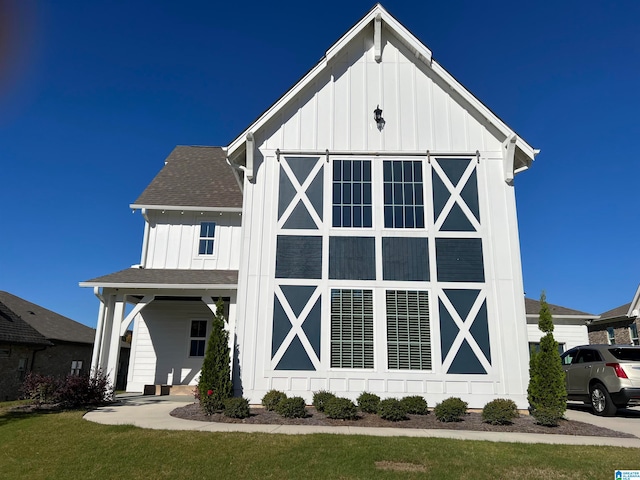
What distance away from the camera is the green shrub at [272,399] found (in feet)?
34.7

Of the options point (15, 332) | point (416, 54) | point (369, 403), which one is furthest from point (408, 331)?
point (15, 332)

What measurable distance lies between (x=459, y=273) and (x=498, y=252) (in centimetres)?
130

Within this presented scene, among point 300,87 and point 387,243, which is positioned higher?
point 300,87

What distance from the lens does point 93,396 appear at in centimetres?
1157

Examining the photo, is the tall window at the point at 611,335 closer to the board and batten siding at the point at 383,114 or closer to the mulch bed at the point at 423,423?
the mulch bed at the point at 423,423

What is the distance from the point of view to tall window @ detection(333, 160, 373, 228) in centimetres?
1228

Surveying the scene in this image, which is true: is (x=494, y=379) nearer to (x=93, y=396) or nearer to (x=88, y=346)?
(x=93, y=396)

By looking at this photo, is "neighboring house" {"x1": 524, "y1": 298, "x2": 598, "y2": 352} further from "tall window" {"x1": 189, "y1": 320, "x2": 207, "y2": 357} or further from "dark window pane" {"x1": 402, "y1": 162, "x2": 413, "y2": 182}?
"tall window" {"x1": 189, "y1": 320, "x2": 207, "y2": 357}

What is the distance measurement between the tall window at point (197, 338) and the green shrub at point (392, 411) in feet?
30.9

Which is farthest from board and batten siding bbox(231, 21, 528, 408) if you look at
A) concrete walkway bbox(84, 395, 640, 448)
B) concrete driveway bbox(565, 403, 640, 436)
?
concrete walkway bbox(84, 395, 640, 448)

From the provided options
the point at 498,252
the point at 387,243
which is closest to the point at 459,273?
the point at 498,252

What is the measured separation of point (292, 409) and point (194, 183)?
470 inches

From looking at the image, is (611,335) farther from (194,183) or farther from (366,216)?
(194,183)

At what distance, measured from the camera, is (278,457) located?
6301mm
